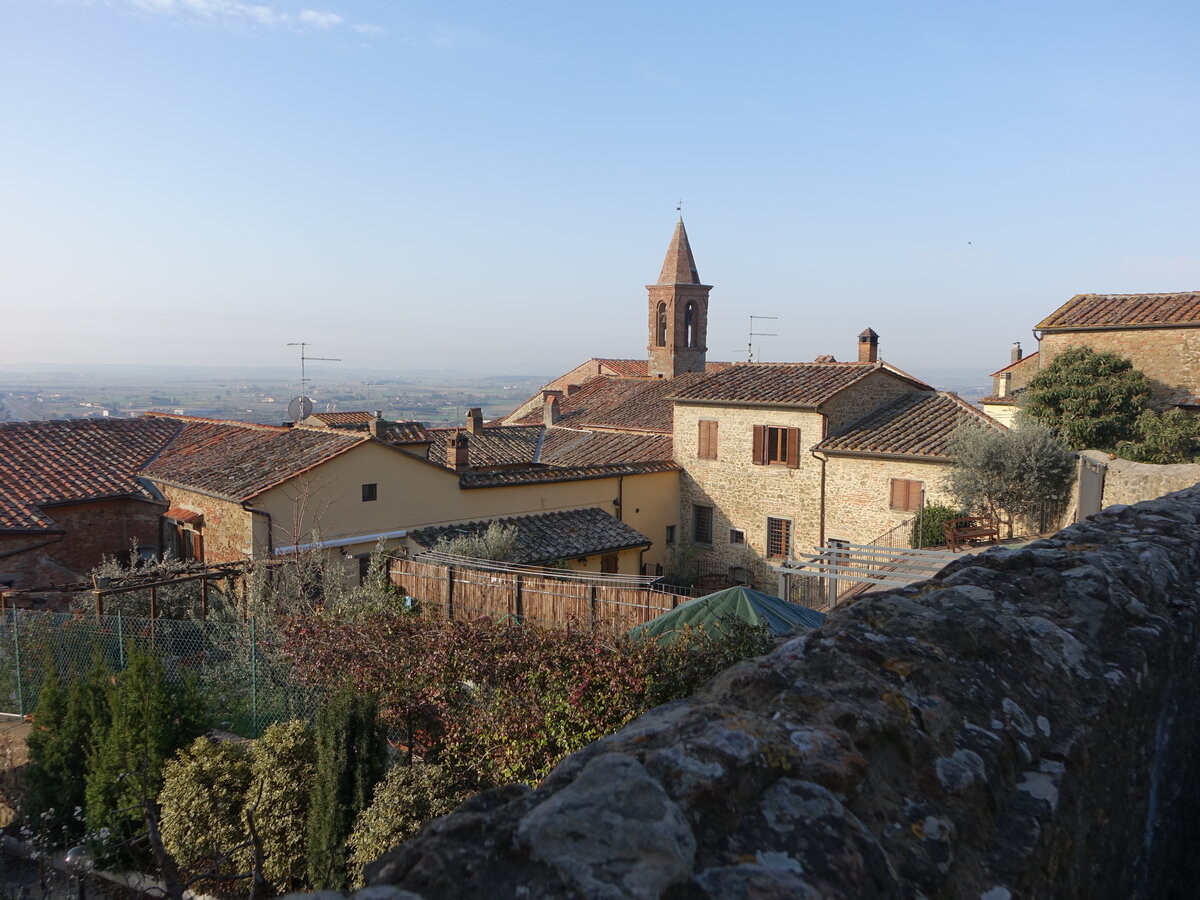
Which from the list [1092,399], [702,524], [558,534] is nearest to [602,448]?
[702,524]

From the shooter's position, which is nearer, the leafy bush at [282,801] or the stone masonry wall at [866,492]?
the leafy bush at [282,801]

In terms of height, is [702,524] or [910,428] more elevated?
[910,428]

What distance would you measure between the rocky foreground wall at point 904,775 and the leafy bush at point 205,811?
7.08m

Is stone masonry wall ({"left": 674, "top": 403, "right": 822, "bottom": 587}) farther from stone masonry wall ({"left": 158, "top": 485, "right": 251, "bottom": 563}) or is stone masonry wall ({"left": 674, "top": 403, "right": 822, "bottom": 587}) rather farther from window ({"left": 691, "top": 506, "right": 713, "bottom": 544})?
stone masonry wall ({"left": 158, "top": 485, "right": 251, "bottom": 563})

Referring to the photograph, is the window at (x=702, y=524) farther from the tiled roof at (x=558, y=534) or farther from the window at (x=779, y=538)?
the tiled roof at (x=558, y=534)

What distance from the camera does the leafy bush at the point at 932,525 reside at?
20583mm

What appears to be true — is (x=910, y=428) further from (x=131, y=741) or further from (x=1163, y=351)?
(x=131, y=741)

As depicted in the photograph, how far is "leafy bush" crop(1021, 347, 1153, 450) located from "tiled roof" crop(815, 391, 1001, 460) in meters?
1.99

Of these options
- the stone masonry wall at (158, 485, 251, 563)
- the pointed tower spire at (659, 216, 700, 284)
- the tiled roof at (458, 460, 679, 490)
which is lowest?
the stone masonry wall at (158, 485, 251, 563)

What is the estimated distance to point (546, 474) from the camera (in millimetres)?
21609

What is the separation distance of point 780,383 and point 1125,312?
407 inches

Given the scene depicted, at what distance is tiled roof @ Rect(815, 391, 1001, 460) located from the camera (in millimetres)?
22594

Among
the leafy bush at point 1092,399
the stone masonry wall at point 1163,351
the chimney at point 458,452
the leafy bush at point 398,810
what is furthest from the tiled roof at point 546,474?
the stone masonry wall at point 1163,351

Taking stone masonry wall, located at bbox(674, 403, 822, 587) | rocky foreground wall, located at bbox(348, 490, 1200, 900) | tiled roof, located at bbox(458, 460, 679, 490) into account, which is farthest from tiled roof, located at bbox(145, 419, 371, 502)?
rocky foreground wall, located at bbox(348, 490, 1200, 900)
